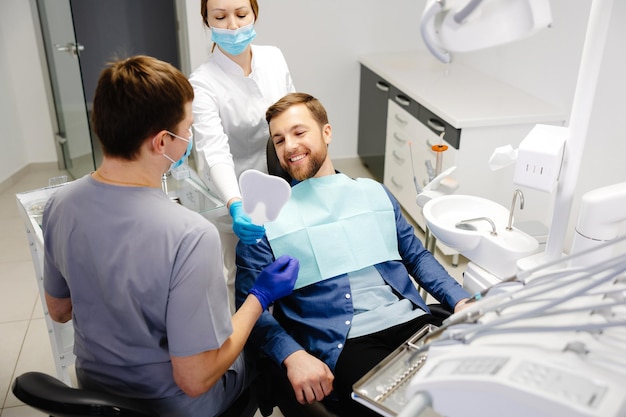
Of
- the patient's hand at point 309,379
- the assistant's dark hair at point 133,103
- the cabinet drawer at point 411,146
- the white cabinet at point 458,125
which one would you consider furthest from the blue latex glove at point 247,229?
the cabinet drawer at point 411,146

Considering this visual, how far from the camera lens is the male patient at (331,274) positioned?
4.79ft

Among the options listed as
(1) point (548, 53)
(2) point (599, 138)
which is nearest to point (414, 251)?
(2) point (599, 138)

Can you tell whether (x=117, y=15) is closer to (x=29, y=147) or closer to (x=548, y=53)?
(x=29, y=147)

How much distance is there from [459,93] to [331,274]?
6.05 feet

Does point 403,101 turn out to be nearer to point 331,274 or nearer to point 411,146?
point 411,146

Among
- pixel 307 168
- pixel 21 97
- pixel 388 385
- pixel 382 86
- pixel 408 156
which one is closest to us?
pixel 388 385

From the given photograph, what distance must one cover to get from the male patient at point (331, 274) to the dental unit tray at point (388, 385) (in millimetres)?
281

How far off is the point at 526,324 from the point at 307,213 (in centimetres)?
97

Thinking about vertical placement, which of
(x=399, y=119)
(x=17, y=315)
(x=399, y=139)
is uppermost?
(x=399, y=119)

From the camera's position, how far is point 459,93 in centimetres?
308

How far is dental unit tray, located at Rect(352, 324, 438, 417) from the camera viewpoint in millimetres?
1044

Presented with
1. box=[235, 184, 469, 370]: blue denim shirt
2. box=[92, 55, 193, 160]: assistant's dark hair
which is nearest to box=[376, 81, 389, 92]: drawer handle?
box=[235, 184, 469, 370]: blue denim shirt

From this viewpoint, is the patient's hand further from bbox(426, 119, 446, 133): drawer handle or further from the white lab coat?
bbox(426, 119, 446, 133): drawer handle

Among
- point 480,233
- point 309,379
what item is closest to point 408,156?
point 480,233
